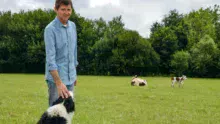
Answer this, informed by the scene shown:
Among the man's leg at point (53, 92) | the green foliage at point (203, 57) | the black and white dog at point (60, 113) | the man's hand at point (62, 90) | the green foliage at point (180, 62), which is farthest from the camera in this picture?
the green foliage at point (180, 62)

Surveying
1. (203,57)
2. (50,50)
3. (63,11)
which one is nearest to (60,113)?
(50,50)

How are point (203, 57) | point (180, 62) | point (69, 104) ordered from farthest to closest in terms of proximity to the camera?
point (180, 62)
point (203, 57)
point (69, 104)

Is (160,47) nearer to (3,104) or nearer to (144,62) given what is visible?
(144,62)

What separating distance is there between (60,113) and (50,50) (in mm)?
1029

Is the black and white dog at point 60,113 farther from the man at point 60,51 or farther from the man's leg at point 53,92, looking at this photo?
the man's leg at point 53,92

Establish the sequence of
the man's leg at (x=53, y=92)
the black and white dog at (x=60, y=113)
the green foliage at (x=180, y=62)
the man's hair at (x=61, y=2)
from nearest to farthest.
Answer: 1. the black and white dog at (x=60, y=113)
2. the man's hair at (x=61, y=2)
3. the man's leg at (x=53, y=92)
4. the green foliage at (x=180, y=62)

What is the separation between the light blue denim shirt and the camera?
5035 millimetres

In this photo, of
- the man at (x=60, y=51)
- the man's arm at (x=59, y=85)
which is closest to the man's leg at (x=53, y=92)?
the man at (x=60, y=51)

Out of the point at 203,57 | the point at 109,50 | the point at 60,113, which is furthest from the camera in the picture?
the point at 109,50

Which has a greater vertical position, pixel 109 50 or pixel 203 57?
pixel 109 50

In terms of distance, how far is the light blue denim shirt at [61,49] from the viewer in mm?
5035

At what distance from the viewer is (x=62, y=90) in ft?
15.9

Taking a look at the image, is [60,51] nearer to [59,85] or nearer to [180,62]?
[59,85]

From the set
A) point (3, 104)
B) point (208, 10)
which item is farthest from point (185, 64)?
point (3, 104)
